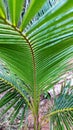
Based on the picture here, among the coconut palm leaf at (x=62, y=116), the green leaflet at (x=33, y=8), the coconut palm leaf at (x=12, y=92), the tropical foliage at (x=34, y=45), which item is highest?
the green leaflet at (x=33, y=8)

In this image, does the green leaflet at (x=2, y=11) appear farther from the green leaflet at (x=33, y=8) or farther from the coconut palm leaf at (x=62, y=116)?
the coconut palm leaf at (x=62, y=116)

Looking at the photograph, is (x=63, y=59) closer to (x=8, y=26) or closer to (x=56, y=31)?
(x=56, y=31)

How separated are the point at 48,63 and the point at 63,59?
7 centimetres

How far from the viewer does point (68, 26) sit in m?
0.79

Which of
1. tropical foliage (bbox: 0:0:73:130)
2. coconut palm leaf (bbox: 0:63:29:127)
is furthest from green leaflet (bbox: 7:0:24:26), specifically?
coconut palm leaf (bbox: 0:63:29:127)

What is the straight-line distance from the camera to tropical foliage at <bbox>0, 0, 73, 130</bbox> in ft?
2.07

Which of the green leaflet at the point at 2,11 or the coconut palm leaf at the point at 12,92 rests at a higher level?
the green leaflet at the point at 2,11

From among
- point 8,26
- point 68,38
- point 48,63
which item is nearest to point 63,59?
point 48,63

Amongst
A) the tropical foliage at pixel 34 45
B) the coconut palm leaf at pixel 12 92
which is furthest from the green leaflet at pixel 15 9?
the coconut palm leaf at pixel 12 92

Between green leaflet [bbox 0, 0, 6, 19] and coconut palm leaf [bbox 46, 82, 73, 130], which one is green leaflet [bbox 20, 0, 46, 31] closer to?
green leaflet [bbox 0, 0, 6, 19]

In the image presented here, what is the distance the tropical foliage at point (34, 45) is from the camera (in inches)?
24.8

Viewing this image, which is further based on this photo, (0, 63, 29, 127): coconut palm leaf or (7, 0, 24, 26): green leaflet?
(0, 63, 29, 127): coconut palm leaf

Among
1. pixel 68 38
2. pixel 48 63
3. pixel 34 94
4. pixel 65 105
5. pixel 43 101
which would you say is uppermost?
pixel 68 38

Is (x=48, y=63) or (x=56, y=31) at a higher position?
(x=56, y=31)
